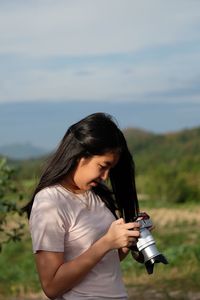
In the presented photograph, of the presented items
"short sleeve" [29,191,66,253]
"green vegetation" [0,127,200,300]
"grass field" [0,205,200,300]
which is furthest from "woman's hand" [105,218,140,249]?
"grass field" [0,205,200,300]

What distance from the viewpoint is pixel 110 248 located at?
2799 millimetres

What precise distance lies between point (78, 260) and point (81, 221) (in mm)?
139

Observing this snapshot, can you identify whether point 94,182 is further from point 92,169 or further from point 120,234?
point 120,234

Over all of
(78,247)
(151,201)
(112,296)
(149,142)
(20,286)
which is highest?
(78,247)

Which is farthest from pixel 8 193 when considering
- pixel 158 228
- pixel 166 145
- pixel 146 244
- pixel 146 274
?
pixel 166 145

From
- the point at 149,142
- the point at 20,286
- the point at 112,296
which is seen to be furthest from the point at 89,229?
the point at 149,142

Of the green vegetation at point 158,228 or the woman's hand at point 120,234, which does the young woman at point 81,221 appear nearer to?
the woman's hand at point 120,234

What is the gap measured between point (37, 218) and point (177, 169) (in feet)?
78.4

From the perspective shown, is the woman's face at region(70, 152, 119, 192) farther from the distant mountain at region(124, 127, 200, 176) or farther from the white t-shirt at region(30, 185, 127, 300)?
the distant mountain at region(124, 127, 200, 176)

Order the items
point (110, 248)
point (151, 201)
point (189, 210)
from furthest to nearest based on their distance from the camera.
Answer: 1. point (151, 201)
2. point (189, 210)
3. point (110, 248)

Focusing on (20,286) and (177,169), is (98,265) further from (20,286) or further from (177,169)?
(177,169)

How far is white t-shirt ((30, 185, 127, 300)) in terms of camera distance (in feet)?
9.26

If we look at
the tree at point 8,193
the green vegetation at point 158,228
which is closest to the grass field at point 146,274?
the green vegetation at point 158,228

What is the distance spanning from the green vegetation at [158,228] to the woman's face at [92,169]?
0.27 metres
